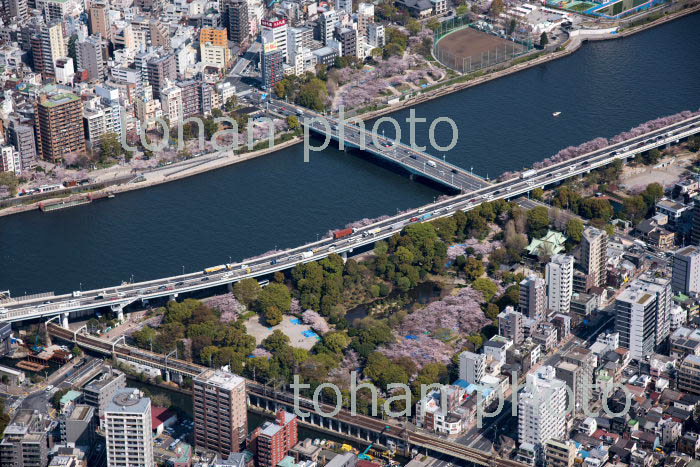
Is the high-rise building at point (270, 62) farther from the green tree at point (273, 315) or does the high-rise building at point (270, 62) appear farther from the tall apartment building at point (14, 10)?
the green tree at point (273, 315)

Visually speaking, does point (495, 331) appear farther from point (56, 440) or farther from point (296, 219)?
point (56, 440)

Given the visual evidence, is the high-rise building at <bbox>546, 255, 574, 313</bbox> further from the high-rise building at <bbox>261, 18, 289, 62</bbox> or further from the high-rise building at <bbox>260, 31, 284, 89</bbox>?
the high-rise building at <bbox>261, 18, 289, 62</bbox>

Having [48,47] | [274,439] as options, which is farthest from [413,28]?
[274,439]

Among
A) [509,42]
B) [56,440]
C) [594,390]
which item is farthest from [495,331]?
[509,42]

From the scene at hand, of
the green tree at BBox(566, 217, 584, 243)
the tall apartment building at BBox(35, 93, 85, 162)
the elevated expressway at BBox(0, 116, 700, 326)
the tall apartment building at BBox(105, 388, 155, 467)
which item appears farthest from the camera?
the tall apartment building at BBox(35, 93, 85, 162)

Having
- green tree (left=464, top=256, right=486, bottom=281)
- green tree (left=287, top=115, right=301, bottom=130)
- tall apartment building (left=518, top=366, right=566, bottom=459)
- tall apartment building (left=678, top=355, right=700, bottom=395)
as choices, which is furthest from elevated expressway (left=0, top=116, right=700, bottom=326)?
tall apartment building (left=678, top=355, right=700, bottom=395)

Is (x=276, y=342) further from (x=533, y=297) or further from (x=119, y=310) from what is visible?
(x=533, y=297)

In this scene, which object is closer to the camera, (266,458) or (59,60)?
(266,458)

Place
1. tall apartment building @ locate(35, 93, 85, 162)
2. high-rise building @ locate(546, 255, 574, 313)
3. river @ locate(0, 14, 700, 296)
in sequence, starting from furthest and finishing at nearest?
1. tall apartment building @ locate(35, 93, 85, 162)
2. river @ locate(0, 14, 700, 296)
3. high-rise building @ locate(546, 255, 574, 313)
